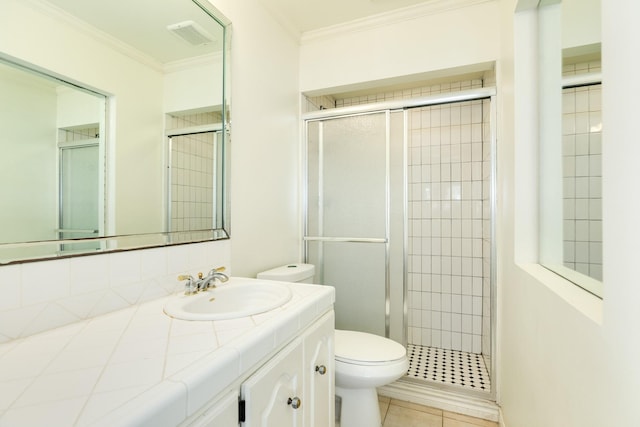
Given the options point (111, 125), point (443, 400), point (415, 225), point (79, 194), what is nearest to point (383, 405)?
point (443, 400)

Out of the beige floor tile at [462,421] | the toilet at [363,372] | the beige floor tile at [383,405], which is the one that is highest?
the toilet at [363,372]

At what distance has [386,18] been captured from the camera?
83.8 inches

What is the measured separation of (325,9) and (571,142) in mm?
1693

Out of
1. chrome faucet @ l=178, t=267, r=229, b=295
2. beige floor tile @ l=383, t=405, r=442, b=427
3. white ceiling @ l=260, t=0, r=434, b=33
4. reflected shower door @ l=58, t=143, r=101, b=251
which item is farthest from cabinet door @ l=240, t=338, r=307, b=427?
white ceiling @ l=260, t=0, r=434, b=33

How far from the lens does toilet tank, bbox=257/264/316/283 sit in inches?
70.7

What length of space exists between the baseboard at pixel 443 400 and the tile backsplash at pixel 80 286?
1.58 metres

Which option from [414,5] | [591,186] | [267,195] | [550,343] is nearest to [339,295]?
[267,195]

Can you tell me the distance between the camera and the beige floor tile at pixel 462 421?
178cm

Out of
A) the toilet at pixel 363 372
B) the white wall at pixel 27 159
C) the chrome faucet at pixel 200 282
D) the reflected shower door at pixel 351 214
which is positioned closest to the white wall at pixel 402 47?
the reflected shower door at pixel 351 214

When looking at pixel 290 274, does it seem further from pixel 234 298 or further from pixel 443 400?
pixel 443 400

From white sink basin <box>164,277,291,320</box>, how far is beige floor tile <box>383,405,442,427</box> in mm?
1158

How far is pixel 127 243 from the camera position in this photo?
3.76ft

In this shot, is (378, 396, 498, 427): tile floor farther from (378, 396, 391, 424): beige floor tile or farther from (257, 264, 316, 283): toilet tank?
(257, 264, 316, 283): toilet tank

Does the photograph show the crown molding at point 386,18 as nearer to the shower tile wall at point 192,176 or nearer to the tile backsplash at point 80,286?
the shower tile wall at point 192,176
